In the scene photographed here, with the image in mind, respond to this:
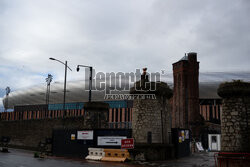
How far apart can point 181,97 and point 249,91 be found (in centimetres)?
3241

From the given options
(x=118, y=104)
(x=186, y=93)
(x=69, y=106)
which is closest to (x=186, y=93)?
(x=186, y=93)

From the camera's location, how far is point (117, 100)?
7581 centimetres

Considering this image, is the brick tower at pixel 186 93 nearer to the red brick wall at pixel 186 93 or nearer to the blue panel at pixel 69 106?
the red brick wall at pixel 186 93

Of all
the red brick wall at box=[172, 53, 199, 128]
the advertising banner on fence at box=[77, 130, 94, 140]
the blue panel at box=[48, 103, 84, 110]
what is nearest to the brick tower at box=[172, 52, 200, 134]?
the red brick wall at box=[172, 53, 199, 128]

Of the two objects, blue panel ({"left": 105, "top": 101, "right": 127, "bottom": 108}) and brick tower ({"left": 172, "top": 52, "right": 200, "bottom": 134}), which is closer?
brick tower ({"left": 172, "top": 52, "right": 200, "bottom": 134})

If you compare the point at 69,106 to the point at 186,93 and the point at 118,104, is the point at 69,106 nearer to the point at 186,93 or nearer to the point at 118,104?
the point at 118,104

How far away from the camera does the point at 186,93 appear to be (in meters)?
46.5

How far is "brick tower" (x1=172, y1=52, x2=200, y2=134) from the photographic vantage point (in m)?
44.5

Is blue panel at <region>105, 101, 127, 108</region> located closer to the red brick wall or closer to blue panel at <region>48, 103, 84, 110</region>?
blue panel at <region>48, 103, 84, 110</region>

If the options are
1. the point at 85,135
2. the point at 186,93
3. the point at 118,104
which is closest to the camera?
the point at 85,135

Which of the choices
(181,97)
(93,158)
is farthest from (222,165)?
(181,97)

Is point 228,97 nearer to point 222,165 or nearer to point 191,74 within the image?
point 222,165

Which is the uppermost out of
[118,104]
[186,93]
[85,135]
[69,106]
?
[186,93]

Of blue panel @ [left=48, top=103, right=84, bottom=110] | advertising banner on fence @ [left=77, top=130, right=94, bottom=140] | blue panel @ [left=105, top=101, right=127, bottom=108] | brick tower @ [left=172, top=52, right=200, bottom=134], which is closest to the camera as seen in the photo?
advertising banner on fence @ [left=77, top=130, right=94, bottom=140]
